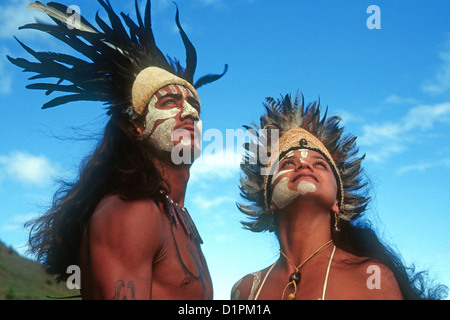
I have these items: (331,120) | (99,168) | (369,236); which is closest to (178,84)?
(99,168)

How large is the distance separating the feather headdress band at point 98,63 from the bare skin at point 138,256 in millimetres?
1277

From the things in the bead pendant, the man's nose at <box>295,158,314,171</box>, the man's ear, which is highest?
the man's ear

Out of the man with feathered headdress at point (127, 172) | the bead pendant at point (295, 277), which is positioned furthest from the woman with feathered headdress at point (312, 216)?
the man with feathered headdress at point (127, 172)

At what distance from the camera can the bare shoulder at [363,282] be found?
190 inches

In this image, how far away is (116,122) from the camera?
5.43m

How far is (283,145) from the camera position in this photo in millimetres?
5824

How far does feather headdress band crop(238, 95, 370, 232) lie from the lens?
5957mm

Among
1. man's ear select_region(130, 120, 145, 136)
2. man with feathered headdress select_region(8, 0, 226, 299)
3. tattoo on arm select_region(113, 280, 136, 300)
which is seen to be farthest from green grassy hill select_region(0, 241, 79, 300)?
tattoo on arm select_region(113, 280, 136, 300)

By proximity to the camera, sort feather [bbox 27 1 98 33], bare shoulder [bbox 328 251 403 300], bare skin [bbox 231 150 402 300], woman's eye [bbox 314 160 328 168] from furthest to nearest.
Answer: feather [bbox 27 1 98 33]
woman's eye [bbox 314 160 328 168]
bare skin [bbox 231 150 402 300]
bare shoulder [bbox 328 251 403 300]

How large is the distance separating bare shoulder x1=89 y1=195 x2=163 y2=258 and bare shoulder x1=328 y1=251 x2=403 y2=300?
1.87 m

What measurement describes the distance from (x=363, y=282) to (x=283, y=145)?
5.93 feet

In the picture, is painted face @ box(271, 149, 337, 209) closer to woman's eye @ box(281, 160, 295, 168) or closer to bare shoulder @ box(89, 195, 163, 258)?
woman's eye @ box(281, 160, 295, 168)

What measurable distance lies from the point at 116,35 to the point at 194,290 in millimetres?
3104

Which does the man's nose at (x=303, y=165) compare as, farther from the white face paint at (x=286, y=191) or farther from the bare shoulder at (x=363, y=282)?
the bare shoulder at (x=363, y=282)
